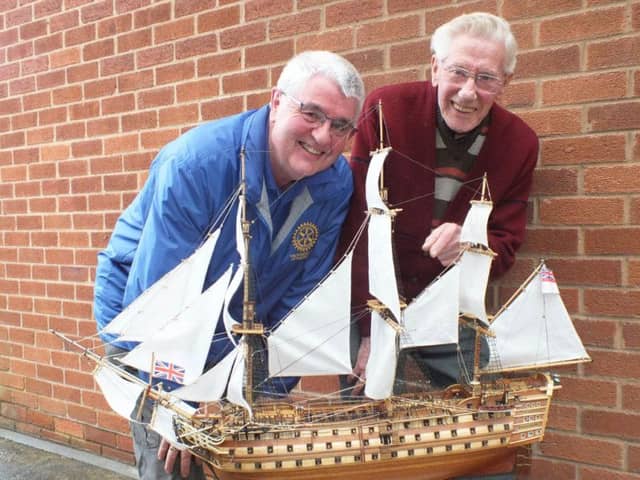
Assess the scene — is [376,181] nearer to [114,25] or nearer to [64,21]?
[114,25]

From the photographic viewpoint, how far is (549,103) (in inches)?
95.5

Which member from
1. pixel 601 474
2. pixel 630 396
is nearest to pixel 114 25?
pixel 630 396

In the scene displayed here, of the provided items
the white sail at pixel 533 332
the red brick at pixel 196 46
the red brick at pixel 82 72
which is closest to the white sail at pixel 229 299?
the white sail at pixel 533 332

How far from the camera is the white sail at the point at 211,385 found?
182cm

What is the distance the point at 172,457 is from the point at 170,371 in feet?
1.00

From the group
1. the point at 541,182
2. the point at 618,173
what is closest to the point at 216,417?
the point at 541,182

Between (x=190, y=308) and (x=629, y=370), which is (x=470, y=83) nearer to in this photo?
(x=190, y=308)

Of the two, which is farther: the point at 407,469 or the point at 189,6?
the point at 189,6

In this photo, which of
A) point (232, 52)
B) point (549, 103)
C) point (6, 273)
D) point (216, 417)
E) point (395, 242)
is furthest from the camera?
point (6, 273)

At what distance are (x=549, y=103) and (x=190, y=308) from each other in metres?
1.62

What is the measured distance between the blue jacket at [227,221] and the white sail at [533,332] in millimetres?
677

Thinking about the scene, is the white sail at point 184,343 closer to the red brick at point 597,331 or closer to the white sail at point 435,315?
the white sail at point 435,315

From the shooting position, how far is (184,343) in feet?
6.02

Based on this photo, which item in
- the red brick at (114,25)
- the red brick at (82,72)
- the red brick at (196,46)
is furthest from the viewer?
the red brick at (82,72)
